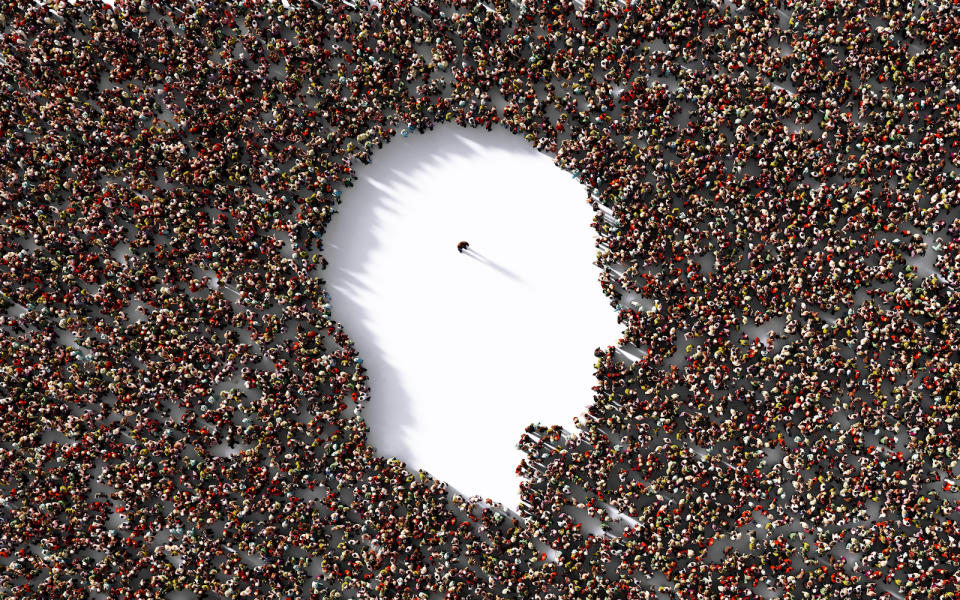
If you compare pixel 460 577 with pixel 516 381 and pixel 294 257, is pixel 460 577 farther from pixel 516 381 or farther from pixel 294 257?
pixel 294 257

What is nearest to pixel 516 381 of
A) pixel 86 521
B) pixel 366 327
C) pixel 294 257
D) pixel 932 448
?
pixel 366 327

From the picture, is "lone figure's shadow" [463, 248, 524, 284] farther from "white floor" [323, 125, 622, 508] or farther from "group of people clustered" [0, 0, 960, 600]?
"group of people clustered" [0, 0, 960, 600]

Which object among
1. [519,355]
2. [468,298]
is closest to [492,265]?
[468,298]

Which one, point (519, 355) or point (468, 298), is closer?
point (519, 355)

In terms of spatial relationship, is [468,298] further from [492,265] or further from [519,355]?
[519,355]

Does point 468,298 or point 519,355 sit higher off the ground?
point 468,298

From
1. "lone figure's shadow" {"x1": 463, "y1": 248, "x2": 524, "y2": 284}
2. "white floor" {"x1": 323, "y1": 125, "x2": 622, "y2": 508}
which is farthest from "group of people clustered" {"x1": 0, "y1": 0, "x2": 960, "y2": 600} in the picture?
"lone figure's shadow" {"x1": 463, "y1": 248, "x2": 524, "y2": 284}
